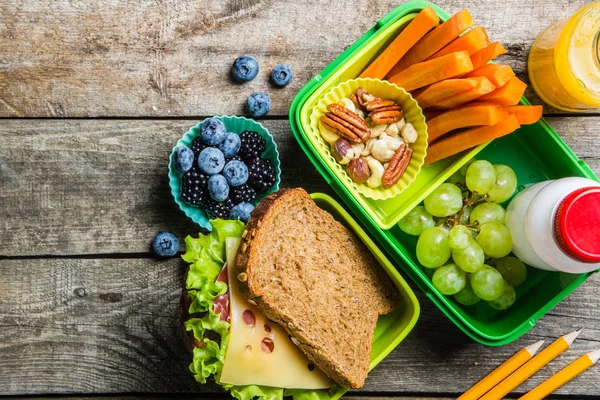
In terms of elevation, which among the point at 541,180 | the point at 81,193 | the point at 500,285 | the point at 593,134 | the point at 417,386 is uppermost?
the point at 593,134

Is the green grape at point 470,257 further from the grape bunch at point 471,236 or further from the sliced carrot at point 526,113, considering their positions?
the sliced carrot at point 526,113

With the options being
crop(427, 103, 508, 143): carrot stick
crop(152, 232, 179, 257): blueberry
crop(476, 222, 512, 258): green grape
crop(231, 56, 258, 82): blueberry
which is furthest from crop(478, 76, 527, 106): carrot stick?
crop(152, 232, 179, 257): blueberry

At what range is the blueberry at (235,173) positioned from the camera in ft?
3.64

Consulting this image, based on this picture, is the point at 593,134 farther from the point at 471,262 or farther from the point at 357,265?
the point at 357,265

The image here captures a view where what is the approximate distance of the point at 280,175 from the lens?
48.3 inches

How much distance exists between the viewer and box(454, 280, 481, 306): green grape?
3.87 feet

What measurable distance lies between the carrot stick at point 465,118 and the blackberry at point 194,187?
46 cm

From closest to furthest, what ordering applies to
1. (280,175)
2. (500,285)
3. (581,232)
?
(581,232)
(500,285)
(280,175)

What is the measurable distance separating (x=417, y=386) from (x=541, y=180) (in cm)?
52

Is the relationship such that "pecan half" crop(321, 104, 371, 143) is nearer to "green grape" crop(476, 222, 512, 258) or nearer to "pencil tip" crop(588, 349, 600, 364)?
"green grape" crop(476, 222, 512, 258)

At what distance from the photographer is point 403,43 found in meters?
1.11

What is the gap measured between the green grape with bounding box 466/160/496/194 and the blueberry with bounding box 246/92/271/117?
44cm

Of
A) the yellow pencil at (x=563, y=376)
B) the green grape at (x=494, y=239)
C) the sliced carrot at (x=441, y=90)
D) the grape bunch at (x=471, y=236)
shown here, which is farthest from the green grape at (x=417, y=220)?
the yellow pencil at (x=563, y=376)

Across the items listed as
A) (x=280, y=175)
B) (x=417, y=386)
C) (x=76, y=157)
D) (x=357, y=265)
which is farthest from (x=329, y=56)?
(x=417, y=386)
